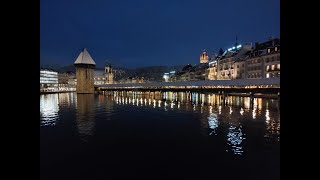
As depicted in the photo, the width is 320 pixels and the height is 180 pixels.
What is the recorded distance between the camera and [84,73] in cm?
9425

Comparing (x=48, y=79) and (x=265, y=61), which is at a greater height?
(x=265, y=61)

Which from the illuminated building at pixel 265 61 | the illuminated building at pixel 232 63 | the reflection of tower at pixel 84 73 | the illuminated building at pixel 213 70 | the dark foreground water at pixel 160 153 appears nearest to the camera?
the dark foreground water at pixel 160 153

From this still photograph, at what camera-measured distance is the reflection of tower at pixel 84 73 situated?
306 feet

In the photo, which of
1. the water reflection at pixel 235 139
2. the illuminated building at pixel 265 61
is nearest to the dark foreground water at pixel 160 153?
the water reflection at pixel 235 139

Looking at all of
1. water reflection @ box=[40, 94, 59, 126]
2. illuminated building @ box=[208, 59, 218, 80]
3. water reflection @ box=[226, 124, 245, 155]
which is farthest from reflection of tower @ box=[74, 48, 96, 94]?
water reflection @ box=[226, 124, 245, 155]

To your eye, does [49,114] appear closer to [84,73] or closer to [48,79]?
[84,73]

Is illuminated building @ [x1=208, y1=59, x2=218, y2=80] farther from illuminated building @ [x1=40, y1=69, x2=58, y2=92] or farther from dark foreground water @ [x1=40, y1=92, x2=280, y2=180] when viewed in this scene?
illuminated building @ [x1=40, y1=69, x2=58, y2=92]

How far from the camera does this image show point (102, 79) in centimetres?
16838

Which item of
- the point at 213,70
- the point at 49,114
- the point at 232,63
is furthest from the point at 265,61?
the point at 49,114

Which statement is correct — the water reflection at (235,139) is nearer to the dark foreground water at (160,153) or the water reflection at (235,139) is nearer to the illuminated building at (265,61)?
the dark foreground water at (160,153)

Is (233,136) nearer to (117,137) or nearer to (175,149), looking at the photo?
(175,149)

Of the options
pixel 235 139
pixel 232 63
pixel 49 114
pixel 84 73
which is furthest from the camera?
pixel 84 73

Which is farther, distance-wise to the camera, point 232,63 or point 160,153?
point 232,63
